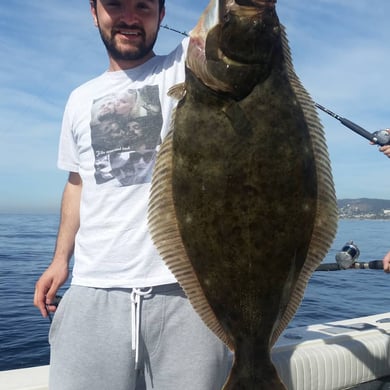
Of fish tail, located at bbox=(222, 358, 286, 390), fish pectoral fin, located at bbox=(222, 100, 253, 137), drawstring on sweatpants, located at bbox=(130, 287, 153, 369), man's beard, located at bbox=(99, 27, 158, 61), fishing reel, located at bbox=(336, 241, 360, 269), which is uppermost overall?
man's beard, located at bbox=(99, 27, 158, 61)

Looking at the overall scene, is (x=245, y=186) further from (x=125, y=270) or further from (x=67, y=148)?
(x=67, y=148)

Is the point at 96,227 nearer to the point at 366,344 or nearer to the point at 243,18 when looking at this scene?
the point at 243,18

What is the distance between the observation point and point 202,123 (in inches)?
72.1

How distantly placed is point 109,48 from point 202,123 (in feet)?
3.64

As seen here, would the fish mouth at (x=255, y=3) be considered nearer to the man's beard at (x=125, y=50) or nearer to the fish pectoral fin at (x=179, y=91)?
the fish pectoral fin at (x=179, y=91)

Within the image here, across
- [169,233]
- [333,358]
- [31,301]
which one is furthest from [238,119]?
[31,301]

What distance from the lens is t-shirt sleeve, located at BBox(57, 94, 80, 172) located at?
2.93 metres

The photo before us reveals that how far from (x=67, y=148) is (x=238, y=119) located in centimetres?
150

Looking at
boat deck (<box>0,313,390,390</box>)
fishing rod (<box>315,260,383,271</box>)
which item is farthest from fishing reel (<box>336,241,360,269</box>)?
boat deck (<box>0,313,390,390</box>)

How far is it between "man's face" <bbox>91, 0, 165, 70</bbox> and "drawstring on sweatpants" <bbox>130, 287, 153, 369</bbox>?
1245 millimetres

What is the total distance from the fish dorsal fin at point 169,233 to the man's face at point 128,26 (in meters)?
0.94

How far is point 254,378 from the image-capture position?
1.92m

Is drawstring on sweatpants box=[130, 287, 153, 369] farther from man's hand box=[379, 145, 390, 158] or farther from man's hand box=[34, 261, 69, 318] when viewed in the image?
man's hand box=[379, 145, 390, 158]

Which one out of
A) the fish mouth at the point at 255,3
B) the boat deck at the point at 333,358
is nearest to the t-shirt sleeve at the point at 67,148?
the fish mouth at the point at 255,3
